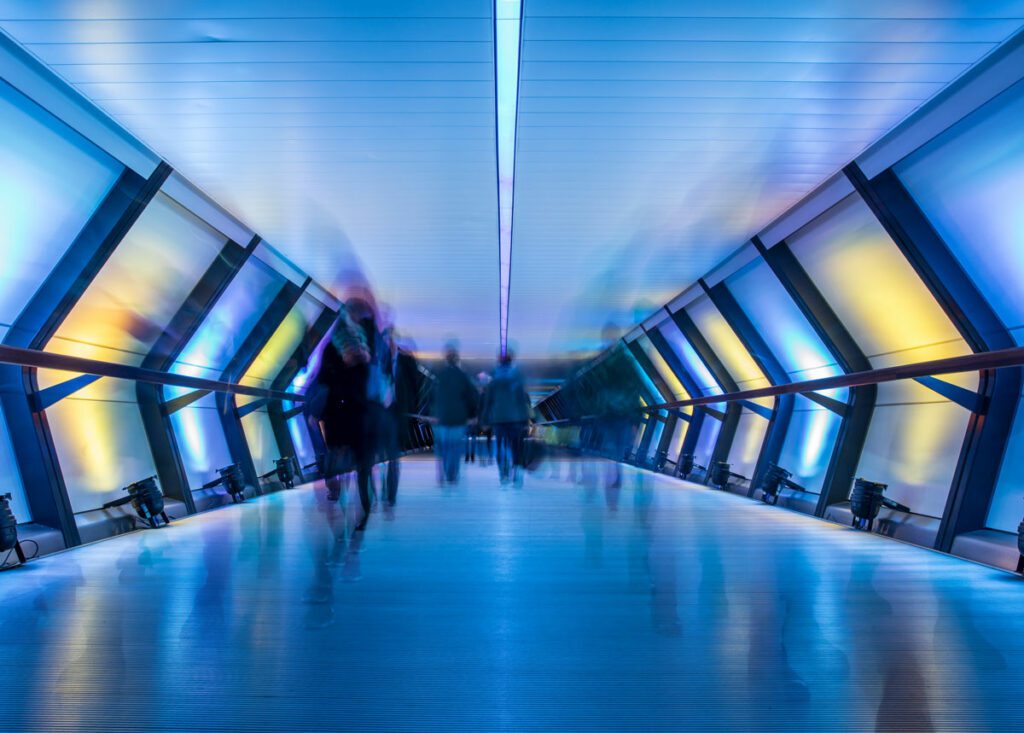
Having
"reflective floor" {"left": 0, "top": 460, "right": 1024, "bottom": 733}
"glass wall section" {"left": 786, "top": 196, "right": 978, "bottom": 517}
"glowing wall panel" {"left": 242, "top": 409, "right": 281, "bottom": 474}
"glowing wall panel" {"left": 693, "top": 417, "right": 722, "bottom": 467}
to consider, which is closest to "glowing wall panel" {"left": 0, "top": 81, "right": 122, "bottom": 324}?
"reflective floor" {"left": 0, "top": 460, "right": 1024, "bottom": 733}

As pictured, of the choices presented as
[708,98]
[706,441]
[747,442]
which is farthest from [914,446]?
[706,441]

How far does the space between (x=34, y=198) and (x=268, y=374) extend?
209 inches

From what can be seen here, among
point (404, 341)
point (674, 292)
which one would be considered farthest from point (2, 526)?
point (404, 341)

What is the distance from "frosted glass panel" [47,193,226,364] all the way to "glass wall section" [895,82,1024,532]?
713 cm

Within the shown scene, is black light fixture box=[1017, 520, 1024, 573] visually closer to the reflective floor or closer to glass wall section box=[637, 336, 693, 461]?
the reflective floor

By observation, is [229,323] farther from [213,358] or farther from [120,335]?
[120,335]

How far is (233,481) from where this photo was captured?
8398mm

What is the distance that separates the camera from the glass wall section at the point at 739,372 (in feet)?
35.7

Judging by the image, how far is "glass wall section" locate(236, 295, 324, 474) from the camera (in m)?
9.56

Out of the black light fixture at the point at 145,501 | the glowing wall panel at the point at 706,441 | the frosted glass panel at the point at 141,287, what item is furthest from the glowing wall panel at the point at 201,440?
the glowing wall panel at the point at 706,441

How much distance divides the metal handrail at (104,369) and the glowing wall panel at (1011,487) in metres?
5.43

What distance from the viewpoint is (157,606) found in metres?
3.39

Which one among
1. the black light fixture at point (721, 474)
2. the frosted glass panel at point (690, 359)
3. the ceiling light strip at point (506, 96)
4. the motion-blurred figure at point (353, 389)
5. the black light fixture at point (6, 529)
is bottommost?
the black light fixture at point (721, 474)

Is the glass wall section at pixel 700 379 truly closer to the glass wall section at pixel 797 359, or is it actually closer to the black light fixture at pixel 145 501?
the glass wall section at pixel 797 359
